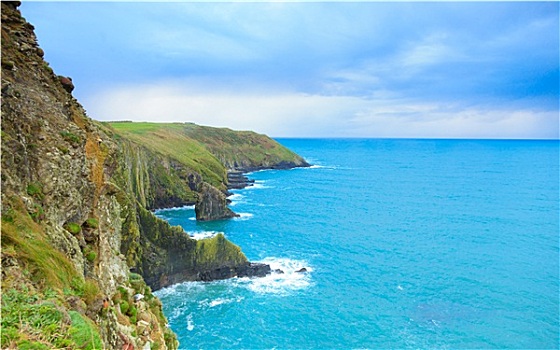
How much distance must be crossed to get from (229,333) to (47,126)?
89.9 feet

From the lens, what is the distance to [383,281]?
4828 centimetres

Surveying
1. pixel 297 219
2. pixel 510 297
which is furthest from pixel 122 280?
pixel 297 219

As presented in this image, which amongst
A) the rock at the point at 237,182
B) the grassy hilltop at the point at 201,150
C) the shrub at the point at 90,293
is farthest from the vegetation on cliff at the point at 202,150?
the shrub at the point at 90,293

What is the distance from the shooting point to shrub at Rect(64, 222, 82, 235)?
1557 cm

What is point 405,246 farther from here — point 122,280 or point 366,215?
point 122,280

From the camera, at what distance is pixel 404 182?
138000 millimetres

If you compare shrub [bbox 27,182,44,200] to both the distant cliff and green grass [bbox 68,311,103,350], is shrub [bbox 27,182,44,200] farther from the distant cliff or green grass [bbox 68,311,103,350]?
green grass [bbox 68,311,103,350]

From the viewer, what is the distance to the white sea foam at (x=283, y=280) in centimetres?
4531

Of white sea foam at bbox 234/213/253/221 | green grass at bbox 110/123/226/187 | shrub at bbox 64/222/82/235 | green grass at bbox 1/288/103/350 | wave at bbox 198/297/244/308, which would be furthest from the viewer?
green grass at bbox 110/123/226/187

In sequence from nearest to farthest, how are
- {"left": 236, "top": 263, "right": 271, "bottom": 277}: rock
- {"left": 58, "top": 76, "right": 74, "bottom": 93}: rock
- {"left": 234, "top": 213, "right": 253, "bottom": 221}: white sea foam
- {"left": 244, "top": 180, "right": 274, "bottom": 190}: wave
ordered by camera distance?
{"left": 58, "top": 76, "right": 74, "bottom": 93}: rock < {"left": 236, "top": 263, "right": 271, "bottom": 277}: rock < {"left": 234, "top": 213, "right": 253, "bottom": 221}: white sea foam < {"left": 244, "top": 180, "right": 274, "bottom": 190}: wave

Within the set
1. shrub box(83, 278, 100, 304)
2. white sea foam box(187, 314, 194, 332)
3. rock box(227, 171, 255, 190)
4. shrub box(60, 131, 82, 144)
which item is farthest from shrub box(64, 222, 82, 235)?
rock box(227, 171, 255, 190)

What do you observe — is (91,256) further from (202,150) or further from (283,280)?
(202,150)

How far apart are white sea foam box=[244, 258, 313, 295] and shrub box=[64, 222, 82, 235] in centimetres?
3182

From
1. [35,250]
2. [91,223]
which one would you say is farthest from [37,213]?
[91,223]
